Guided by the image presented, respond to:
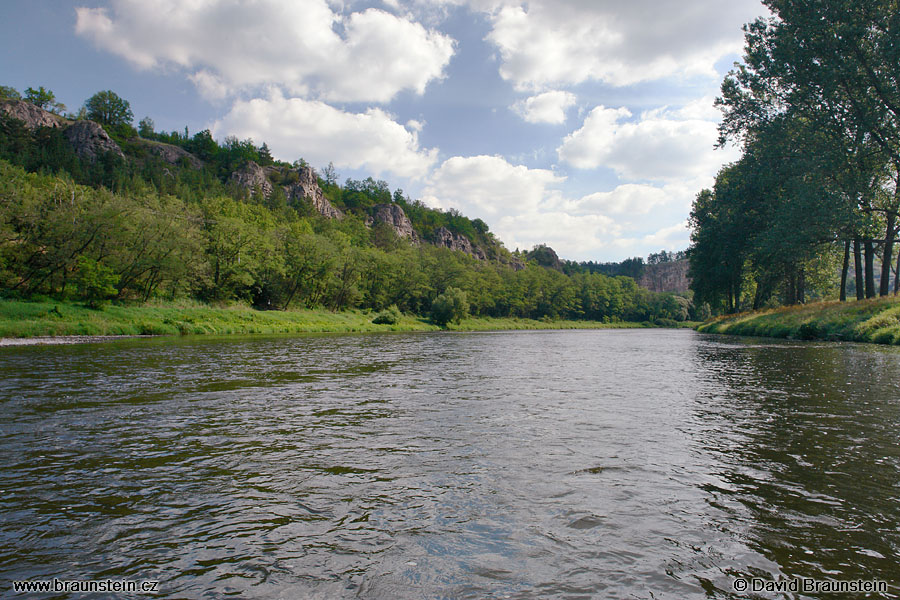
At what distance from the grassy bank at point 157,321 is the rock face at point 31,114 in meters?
159

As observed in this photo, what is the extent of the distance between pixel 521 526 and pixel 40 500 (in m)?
5.70

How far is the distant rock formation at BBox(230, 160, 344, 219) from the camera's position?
17362 centimetres

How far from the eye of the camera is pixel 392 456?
24.9 feet

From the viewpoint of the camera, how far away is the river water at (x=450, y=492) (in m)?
4.12

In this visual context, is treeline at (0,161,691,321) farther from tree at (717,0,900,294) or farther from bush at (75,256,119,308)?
tree at (717,0,900,294)

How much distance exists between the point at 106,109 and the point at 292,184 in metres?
84.3

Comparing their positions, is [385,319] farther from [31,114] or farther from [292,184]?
[31,114]

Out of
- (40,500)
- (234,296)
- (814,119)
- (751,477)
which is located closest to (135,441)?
(40,500)

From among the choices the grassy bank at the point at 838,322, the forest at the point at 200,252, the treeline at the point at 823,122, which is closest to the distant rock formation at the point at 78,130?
the forest at the point at 200,252

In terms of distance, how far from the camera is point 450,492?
19.7 ft

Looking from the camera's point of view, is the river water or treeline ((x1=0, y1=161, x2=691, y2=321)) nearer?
the river water

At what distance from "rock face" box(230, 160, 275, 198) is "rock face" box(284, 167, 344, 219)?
6930mm

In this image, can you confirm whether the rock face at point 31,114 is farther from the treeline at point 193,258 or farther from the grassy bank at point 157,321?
the grassy bank at point 157,321

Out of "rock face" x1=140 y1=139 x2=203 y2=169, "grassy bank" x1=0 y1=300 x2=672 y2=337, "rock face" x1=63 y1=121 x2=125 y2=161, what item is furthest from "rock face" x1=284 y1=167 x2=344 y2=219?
"grassy bank" x1=0 y1=300 x2=672 y2=337
